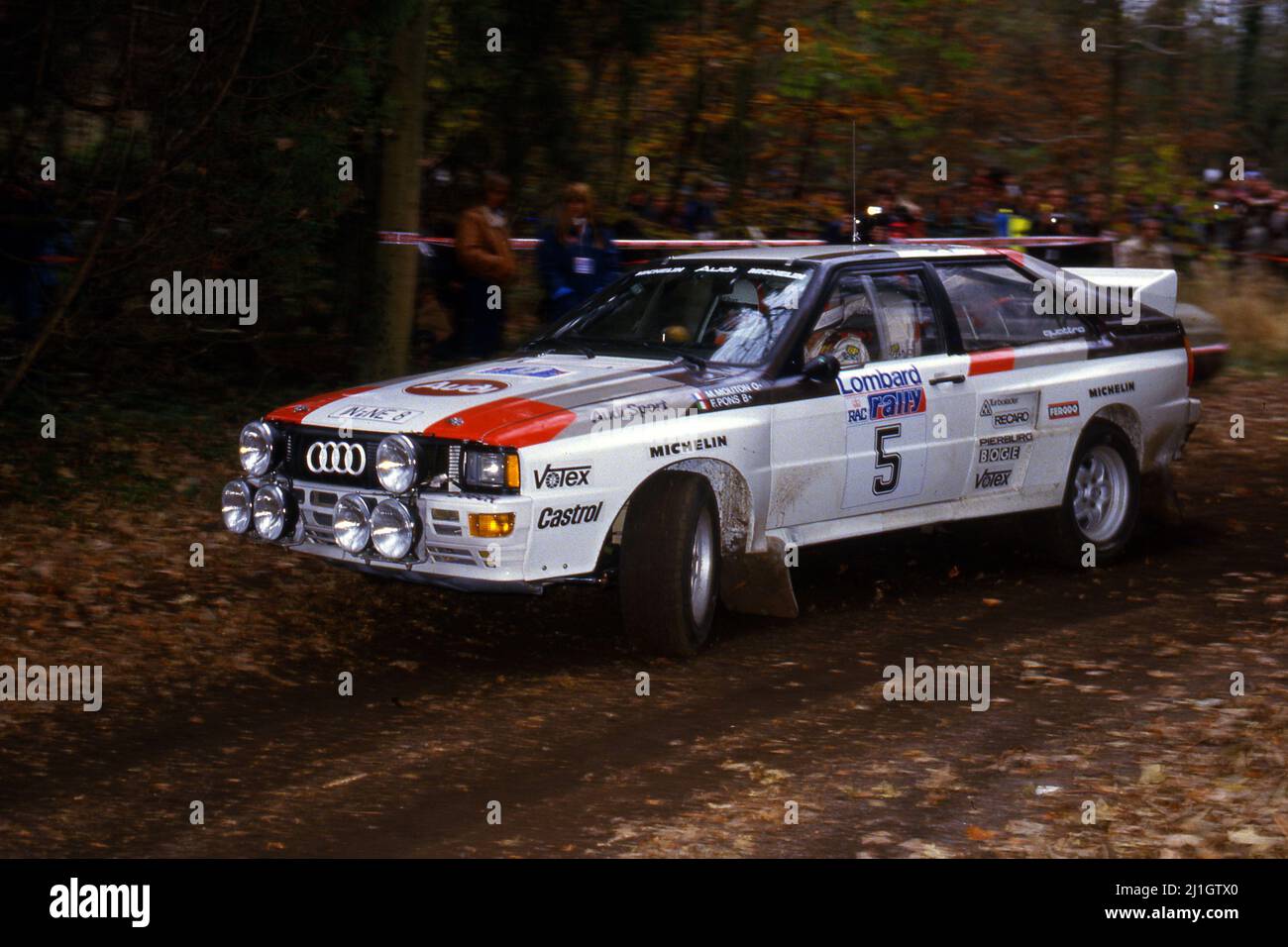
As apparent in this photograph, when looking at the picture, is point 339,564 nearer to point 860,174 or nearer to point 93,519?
point 93,519

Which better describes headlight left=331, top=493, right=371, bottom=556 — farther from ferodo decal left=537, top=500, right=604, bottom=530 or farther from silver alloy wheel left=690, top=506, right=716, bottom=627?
silver alloy wheel left=690, top=506, right=716, bottom=627

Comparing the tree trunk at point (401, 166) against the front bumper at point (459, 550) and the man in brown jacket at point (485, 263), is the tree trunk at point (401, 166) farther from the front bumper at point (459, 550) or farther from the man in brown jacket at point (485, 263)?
the front bumper at point (459, 550)

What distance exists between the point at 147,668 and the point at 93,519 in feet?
8.73

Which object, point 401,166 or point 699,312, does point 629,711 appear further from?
point 401,166

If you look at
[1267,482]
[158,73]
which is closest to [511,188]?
[158,73]

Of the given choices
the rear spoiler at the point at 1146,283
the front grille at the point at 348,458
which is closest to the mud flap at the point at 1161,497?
the rear spoiler at the point at 1146,283

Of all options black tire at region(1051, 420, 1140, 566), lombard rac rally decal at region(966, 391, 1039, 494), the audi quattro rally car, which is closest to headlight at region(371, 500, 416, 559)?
the audi quattro rally car

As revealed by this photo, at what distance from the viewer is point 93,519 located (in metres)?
9.14

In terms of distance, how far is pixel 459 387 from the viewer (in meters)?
6.78

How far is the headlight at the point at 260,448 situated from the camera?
682 cm

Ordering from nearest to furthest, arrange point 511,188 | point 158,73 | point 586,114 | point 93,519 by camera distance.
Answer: point 158,73 → point 93,519 → point 511,188 → point 586,114

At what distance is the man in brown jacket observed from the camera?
38.5 ft

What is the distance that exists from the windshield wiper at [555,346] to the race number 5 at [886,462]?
1.43m

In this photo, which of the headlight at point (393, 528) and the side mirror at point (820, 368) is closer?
the headlight at point (393, 528)
